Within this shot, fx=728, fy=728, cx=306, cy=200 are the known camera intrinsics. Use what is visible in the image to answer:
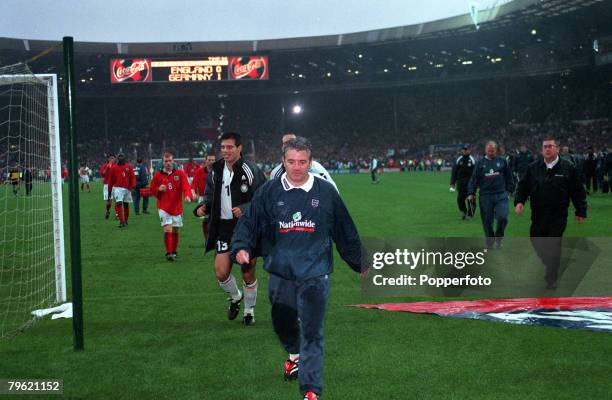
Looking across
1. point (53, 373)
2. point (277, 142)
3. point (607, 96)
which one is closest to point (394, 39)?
point (277, 142)

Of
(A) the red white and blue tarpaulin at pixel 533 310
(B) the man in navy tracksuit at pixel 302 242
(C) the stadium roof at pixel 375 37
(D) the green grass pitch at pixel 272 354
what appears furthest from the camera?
(C) the stadium roof at pixel 375 37

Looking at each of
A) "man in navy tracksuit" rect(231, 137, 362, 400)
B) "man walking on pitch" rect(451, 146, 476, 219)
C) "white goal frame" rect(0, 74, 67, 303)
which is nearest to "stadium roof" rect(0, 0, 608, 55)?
"man walking on pitch" rect(451, 146, 476, 219)

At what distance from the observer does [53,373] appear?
620cm

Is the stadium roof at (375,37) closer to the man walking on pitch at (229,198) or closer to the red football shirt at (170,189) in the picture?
the red football shirt at (170,189)

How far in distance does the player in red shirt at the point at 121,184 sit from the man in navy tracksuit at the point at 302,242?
52.9 feet

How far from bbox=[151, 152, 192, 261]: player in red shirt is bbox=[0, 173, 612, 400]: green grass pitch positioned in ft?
10.3

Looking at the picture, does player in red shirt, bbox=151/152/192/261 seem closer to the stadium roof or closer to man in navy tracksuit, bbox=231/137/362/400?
man in navy tracksuit, bbox=231/137/362/400

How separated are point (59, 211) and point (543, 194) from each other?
21.3 feet

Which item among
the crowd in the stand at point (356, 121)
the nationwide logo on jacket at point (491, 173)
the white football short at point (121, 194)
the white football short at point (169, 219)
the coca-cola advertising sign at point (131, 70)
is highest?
the coca-cola advertising sign at point (131, 70)

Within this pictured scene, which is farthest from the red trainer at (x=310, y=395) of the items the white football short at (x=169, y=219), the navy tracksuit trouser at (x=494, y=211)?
the white football short at (x=169, y=219)

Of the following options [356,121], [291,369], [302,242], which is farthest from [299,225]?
[356,121]

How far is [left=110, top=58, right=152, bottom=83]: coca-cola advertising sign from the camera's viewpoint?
71562mm

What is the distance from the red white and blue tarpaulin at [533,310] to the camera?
25.6 ft

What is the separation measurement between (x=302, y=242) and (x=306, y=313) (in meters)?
0.52
